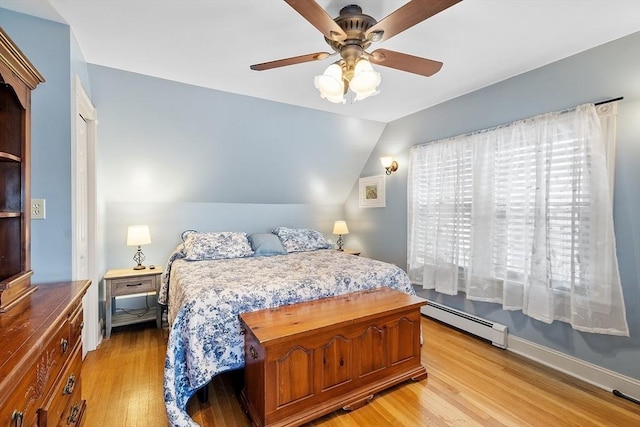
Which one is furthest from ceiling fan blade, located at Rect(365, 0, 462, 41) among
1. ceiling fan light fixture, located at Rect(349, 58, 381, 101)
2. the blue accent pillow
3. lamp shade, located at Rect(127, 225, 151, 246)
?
lamp shade, located at Rect(127, 225, 151, 246)

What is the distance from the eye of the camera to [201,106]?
2895 millimetres

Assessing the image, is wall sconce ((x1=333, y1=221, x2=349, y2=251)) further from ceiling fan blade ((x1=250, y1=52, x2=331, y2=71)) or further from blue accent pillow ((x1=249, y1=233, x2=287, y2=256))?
ceiling fan blade ((x1=250, y1=52, x2=331, y2=71))

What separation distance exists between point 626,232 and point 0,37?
349cm

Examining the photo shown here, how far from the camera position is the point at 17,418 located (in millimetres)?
833

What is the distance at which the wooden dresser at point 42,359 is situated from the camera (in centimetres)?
82

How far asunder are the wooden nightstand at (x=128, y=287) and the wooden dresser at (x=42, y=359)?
137 cm

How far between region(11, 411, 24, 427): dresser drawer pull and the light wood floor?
43.3 inches

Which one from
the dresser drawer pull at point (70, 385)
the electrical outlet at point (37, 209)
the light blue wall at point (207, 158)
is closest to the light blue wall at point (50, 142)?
the electrical outlet at point (37, 209)

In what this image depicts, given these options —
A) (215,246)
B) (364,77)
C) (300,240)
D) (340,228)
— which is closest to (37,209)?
(215,246)

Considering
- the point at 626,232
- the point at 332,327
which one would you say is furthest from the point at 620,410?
the point at 332,327

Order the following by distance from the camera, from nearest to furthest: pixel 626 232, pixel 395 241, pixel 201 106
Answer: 1. pixel 626 232
2. pixel 201 106
3. pixel 395 241

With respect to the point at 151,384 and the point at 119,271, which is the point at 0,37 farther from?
the point at 119,271

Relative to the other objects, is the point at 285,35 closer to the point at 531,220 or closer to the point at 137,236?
the point at 531,220

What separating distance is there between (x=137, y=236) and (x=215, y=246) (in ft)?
2.61
